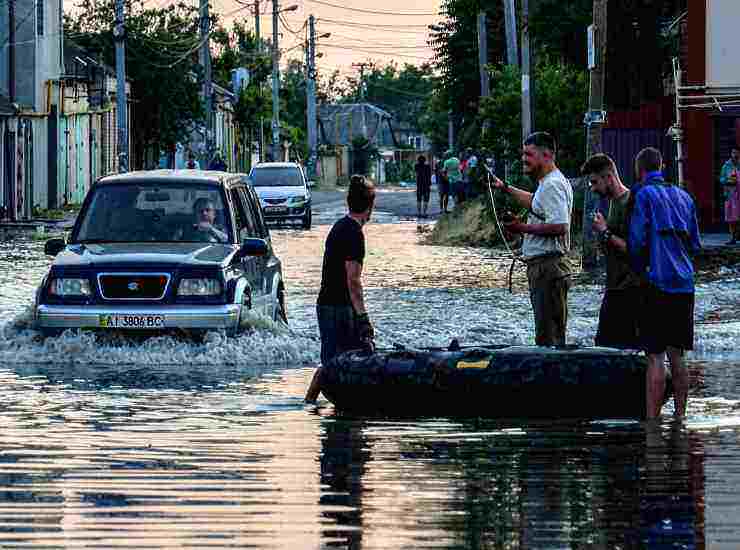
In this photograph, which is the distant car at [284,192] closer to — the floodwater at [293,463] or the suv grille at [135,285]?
the floodwater at [293,463]

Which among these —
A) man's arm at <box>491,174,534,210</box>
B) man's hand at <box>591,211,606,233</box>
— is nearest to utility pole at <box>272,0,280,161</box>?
man's arm at <box>491,174,534,210</box>

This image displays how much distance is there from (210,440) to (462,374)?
2081 millimetres

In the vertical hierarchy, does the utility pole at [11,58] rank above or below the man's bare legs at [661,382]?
above

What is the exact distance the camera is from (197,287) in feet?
54.7

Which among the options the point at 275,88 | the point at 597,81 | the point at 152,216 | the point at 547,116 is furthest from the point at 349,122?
the point at 152,216

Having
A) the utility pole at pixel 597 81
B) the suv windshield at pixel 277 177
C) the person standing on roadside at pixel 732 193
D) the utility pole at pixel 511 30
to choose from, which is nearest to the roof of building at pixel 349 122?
the suv windshield at pixel 277 177

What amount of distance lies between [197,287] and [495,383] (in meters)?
4.60

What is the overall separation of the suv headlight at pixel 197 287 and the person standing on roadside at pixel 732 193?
18452 millimetres

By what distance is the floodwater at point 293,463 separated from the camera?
8.27 metres

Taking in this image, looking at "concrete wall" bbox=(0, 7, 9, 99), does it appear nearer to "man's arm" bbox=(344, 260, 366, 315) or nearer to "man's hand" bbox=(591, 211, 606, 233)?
"man's arm" bbox=(344, 260, 366, 315)

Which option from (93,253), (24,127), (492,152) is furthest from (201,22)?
(93,253)

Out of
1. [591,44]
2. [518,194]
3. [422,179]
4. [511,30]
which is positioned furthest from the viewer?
[422,179]

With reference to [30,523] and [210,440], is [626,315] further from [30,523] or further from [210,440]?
[30,523]

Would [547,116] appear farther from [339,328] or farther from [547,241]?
[339,328]
